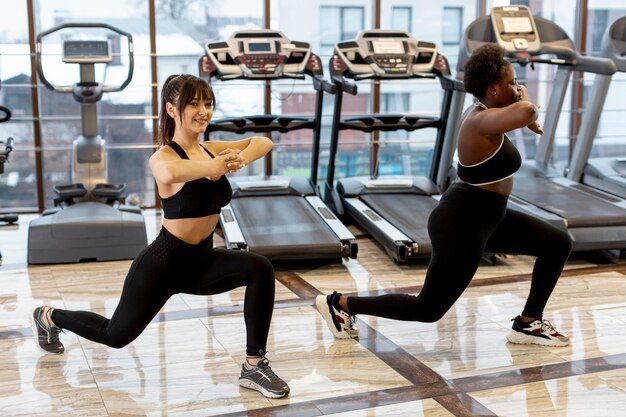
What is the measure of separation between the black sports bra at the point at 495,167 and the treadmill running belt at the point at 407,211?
180 centimetres

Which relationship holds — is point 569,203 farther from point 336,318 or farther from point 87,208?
point 87,208

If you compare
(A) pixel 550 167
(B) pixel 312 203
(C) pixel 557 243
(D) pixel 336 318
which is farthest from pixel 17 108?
(C) pixel 557 243

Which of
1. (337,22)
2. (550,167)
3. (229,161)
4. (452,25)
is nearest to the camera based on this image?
(229,161)

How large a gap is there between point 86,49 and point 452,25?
3619 millimetres

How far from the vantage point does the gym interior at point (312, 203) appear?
3633 mm

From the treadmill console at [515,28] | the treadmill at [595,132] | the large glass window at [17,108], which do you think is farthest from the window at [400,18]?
the large glass window at [17,108]

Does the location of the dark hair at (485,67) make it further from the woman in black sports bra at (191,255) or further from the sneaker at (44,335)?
the sneaker at (44,335)

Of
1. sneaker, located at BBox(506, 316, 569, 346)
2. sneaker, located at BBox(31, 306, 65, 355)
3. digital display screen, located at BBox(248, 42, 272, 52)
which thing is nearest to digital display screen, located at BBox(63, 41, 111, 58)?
digital display screen, located at BBox(248, 42, 272, 52)

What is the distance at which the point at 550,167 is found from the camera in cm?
705

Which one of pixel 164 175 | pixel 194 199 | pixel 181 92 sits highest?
pixel 181 92

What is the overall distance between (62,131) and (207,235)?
14.2 ft

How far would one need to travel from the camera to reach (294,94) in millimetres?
7949

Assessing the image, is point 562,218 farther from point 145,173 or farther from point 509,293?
point 145,173

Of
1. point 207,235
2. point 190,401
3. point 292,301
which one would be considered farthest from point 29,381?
point 292,301
